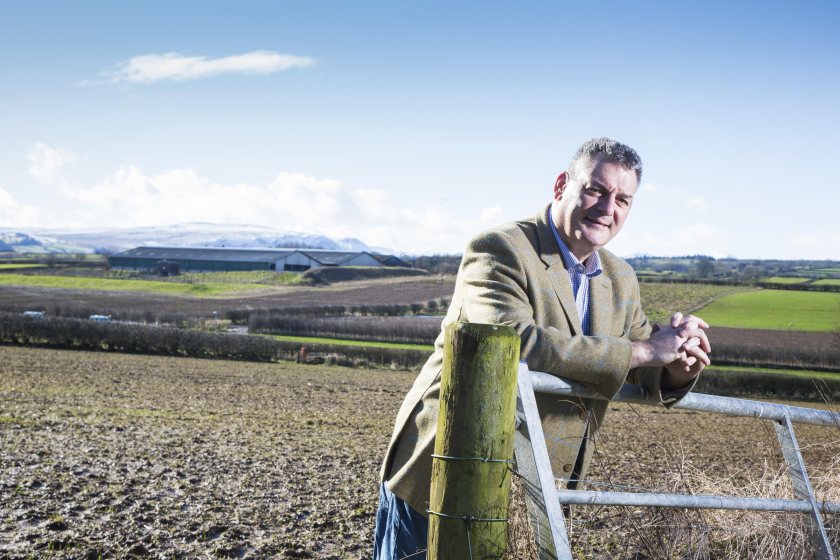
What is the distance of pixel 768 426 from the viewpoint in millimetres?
3107

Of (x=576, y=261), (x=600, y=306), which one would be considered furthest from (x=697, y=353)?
(x=576, y=261)

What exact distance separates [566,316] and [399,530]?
92 centimetres

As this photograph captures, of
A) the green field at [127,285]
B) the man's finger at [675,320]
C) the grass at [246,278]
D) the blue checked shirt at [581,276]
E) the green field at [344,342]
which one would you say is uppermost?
the blue checked shirt at [581,276]

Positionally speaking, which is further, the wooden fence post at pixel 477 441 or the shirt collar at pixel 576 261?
the shirt collar at pixel 576 261

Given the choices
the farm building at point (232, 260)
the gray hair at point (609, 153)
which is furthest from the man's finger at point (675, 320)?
the farm building at point (232, 260)

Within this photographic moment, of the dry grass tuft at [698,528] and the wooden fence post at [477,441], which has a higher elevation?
the wooden fence post at [477,441]

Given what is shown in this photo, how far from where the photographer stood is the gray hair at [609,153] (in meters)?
2.57

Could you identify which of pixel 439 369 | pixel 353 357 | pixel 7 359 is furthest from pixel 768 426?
pixel 353 357

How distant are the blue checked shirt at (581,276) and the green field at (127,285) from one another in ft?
260

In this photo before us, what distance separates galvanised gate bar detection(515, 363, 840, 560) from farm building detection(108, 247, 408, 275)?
95.4 metres

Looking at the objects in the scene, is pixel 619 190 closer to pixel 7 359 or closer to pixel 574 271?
pixel 574 271

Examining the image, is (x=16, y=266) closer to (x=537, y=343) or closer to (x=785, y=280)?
(x=785, y=280)

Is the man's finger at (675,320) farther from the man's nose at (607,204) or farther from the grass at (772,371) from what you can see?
the grass at (772,371)

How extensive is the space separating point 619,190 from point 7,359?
115 ft
